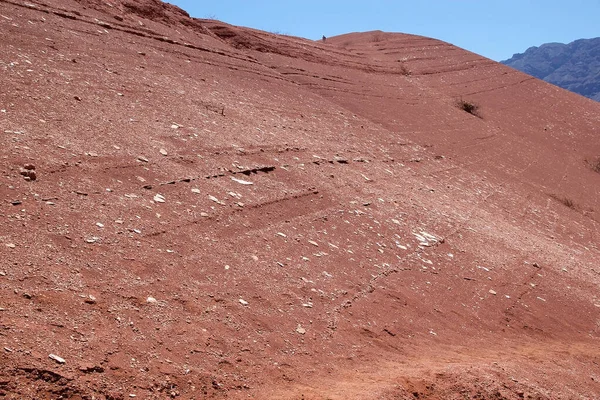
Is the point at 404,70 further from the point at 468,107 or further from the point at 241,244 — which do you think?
the point at 241,244

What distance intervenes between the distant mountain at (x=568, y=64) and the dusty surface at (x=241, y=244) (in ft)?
381

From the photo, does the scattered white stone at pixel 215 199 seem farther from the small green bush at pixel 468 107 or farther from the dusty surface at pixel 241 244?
the small green bush at pixel 468 107

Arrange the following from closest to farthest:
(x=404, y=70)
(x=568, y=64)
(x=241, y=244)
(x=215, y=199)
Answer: (x=241, y=244) → (x=215, y=199) → (x=404, y=70) → (x=568, y=64)

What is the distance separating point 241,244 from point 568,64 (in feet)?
498

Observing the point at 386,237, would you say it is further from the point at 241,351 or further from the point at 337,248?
the point at 241,351

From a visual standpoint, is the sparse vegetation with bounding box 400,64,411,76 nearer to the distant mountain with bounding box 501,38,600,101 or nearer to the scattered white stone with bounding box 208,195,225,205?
the scattered white stone with bounding box 208,195,225,205

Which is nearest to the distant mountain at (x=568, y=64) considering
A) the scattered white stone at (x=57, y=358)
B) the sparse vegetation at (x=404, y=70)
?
the sparse vegetation at (x=404, y=70)

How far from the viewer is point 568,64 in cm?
14062

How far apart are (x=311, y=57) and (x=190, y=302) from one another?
17.0 m

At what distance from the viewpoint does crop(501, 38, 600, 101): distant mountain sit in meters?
123

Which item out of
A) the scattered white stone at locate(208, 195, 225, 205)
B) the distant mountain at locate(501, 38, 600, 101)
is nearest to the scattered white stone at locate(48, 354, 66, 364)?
the scattered white stone at locate(208, 195, 225, 205)

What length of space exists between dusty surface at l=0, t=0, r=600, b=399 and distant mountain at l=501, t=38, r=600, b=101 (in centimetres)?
11614

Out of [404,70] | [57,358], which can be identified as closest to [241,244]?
[57,358]

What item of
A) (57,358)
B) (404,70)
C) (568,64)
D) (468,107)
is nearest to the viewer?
(57,358)
